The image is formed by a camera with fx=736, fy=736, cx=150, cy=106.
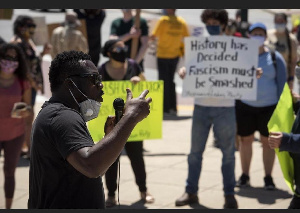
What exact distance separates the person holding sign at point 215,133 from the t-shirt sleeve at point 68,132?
151 inches

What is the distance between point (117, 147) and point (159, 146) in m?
7.16

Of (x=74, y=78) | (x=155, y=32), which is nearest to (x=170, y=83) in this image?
(x=155, y=32)

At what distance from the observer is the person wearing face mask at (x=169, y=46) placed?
12.1 metres

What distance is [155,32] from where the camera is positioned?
1228 centimetres

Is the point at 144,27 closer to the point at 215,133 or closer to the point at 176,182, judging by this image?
the point at 176,182

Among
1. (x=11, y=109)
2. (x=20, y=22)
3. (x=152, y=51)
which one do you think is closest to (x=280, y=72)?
(x=11, y=109)

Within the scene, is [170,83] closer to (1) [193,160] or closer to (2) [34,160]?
(1) [193,160]

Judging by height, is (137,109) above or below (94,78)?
below

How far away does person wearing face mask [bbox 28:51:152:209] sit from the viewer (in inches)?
132

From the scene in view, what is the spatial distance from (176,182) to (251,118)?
115 centimetres

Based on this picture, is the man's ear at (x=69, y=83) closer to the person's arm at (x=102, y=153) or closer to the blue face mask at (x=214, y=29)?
the person's arm at (x=102, y=153)

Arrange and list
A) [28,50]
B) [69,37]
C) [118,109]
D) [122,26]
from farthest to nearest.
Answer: [122,26]
[69,37]
[28,50]
[118,109]

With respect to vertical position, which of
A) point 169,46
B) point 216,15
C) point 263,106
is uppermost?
point 216,15

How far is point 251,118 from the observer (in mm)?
8047
